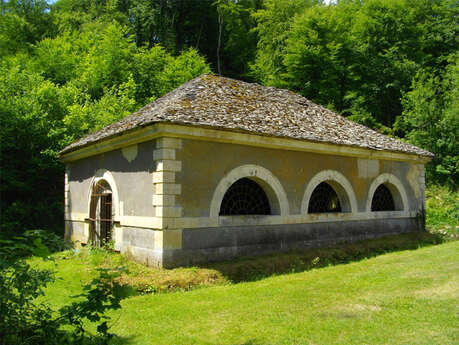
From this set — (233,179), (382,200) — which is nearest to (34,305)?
(233,179)

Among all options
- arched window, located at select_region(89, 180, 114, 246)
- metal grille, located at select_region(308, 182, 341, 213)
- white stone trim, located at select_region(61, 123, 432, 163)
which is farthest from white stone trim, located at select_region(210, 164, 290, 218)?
arched window, located at select_region(89, 180, 114, 246)

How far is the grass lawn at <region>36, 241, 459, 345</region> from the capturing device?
461 centimetres

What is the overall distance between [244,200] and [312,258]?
2202 millimetres

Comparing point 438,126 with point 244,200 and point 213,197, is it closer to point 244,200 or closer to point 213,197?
point 244,200

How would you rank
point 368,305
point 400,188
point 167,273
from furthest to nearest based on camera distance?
point 400,188 → point 167,273 → point 368,305

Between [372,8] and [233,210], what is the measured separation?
2172 centimetres

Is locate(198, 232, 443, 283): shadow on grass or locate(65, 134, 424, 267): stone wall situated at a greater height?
locate(65, 134, 424, 267): stone wall

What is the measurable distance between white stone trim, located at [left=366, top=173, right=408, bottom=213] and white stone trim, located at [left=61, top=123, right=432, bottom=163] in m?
0.62

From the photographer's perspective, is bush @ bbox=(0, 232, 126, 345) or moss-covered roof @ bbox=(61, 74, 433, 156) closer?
bush @ bbox=(0, 232, 126, 345)

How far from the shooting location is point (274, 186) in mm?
9633

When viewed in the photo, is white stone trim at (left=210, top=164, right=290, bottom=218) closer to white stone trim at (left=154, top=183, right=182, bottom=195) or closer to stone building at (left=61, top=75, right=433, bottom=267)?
stone building at (left=61, top=75, right=433, bottom=267)

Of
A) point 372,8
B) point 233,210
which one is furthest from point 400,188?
point 372,8

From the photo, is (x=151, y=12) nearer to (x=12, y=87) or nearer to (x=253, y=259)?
(x=12, y=87)

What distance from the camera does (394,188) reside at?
42.3 feet
